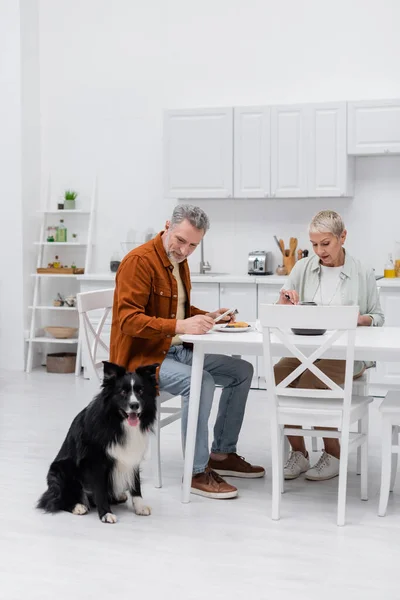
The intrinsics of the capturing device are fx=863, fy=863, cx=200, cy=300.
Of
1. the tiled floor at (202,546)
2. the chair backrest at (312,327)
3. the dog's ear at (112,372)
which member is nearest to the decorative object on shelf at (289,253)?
the tiled floor at (202,546)

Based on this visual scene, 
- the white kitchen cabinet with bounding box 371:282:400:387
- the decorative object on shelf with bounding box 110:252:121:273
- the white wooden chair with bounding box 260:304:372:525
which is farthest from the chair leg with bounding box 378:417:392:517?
the decorative object on shelf with bounding box 110:252:121:273

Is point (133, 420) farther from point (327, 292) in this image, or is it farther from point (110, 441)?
point (327, 292)

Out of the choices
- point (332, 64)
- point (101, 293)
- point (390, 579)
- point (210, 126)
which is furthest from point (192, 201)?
point (390, 579)

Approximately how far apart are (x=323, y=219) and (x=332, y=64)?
300 centimetres

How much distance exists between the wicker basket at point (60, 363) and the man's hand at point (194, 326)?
3603mm

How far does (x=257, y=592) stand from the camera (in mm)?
2795

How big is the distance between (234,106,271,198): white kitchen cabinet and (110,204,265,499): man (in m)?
2.61

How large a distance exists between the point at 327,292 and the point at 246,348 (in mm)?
768

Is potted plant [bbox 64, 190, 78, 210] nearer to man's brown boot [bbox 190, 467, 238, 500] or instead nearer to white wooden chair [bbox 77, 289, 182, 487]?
white wooden chair [bbox 77, 289, 182, 487]

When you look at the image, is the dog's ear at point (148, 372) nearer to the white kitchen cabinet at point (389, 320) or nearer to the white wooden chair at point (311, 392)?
the white wooden chair at point (311, 392)

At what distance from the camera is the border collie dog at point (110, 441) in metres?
3.33

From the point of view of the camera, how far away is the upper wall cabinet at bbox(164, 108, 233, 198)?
6.45 metres

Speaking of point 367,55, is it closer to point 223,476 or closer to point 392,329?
point 392,329

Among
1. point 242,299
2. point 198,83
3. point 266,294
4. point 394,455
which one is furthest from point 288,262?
point 394,455
